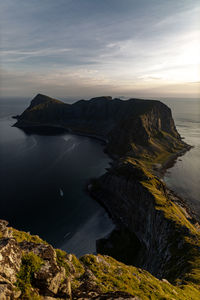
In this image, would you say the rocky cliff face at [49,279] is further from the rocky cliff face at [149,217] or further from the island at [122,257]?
the rocky cliff face at [149,217]

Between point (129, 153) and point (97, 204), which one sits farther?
point (129, 153)

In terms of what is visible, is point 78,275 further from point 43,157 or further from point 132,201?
point 43,157

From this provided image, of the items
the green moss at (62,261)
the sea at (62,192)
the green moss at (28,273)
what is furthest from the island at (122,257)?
the sea at (62,192)

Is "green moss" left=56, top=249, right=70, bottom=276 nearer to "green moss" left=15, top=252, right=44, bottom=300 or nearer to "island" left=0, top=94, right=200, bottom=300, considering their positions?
"island" left=0, top=94, right=200, bottom=300

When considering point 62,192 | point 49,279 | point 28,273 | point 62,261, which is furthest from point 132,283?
point 62,192

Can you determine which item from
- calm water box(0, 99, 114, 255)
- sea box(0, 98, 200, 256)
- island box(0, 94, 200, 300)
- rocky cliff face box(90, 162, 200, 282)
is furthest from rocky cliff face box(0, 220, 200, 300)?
calm water box(0, 99, 114, 255)

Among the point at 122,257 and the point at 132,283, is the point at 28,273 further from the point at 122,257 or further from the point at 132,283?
the point at 122,257

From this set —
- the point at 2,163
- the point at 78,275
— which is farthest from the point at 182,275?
the point at 2,163
